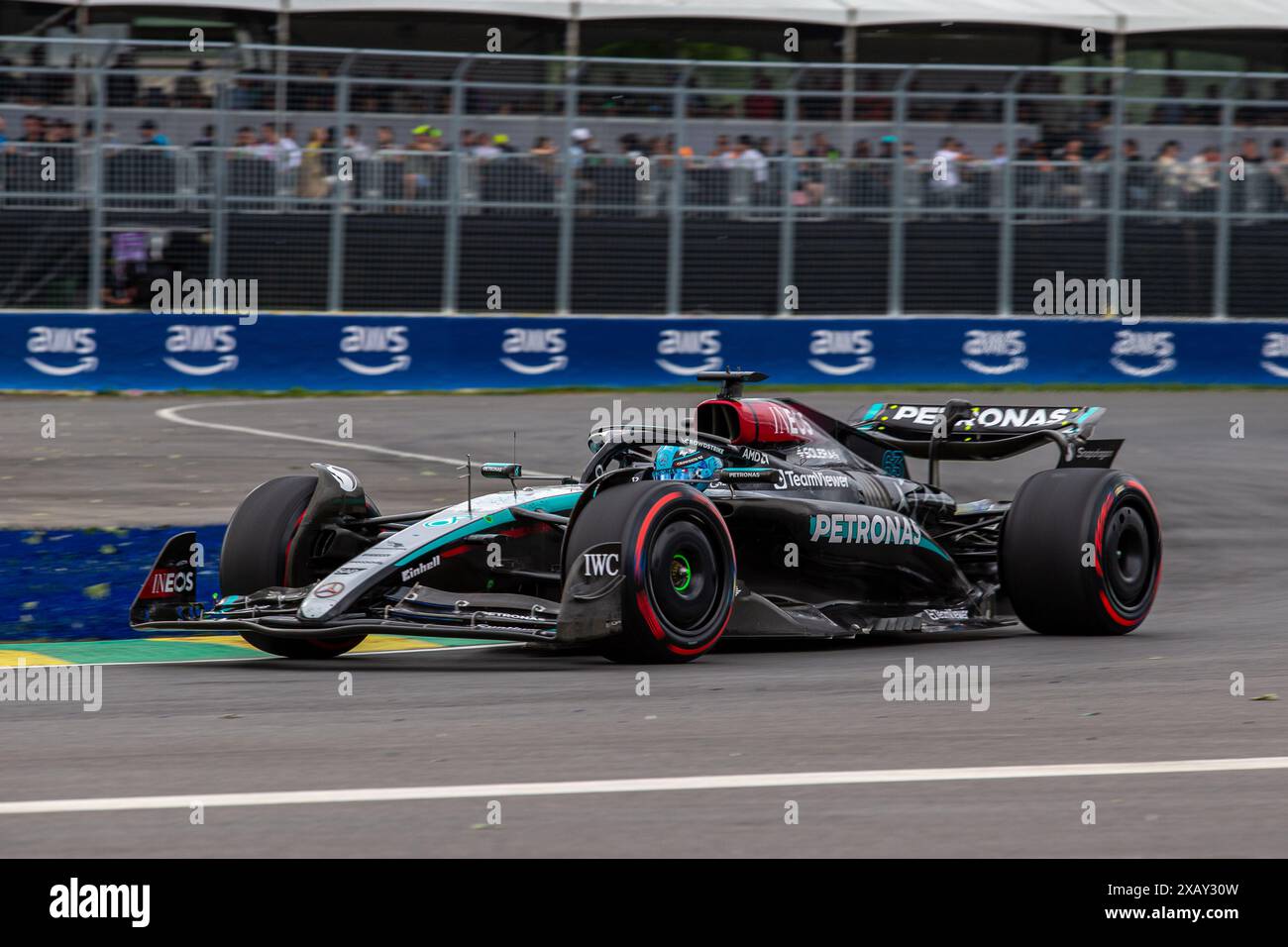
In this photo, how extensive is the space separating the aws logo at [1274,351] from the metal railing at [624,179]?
0.55 metres

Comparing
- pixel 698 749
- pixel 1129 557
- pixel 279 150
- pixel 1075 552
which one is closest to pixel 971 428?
pixel 1129 557

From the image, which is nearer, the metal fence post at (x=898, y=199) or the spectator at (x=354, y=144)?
the spectator at (x=354, y=144)

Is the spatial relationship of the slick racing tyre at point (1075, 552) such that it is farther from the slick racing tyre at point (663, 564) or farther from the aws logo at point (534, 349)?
the aws logo at point (534, 349)

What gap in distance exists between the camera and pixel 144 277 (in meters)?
21.4

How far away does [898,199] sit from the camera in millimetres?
23078

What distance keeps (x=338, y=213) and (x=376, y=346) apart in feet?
5.14

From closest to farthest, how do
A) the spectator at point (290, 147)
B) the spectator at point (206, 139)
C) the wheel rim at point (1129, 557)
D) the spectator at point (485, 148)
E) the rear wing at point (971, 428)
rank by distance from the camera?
the wheel rim at point (1129, 557) < the rear wing at point (971, 428) < the spectator at point (206, 139) < the spectator at point (290, 147) < the spectator at point (485, 148)

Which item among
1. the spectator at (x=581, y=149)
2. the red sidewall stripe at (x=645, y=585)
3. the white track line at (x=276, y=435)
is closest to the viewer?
the red sidewall stripe at (x=645, y=585)

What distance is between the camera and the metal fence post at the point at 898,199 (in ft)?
74.1

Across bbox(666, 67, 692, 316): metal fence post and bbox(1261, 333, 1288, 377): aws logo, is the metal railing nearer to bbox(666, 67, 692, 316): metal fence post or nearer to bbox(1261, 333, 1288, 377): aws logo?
bbox(666, 67, 692, 316): metal fence post

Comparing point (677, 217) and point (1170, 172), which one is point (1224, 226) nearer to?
point (1170, 172)

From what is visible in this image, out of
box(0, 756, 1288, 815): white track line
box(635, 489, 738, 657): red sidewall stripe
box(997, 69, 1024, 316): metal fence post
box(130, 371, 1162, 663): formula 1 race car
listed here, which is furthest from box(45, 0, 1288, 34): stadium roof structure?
box(0, 756, 1288, 815): white track line

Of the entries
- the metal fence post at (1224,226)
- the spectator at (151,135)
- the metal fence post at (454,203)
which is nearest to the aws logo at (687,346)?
the metal fence post at (454,203)
